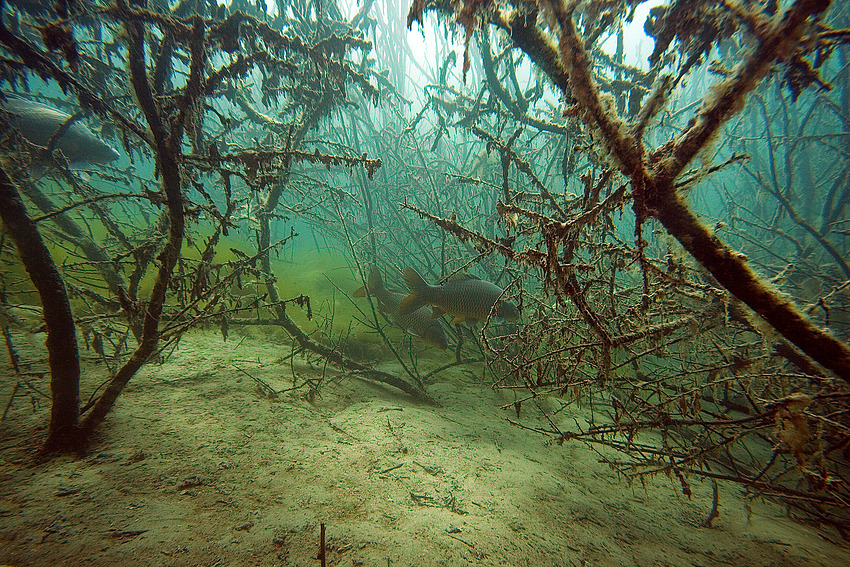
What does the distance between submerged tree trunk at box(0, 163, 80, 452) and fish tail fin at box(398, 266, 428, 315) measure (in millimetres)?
2690

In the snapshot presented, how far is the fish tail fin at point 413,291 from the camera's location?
3682mm

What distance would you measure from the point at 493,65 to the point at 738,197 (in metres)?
16.8

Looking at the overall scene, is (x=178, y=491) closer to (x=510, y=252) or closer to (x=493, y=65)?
(x=510, y=252)

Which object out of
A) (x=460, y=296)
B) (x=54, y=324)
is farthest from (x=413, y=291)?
(x=54, y=324)

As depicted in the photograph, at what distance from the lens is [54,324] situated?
1555mm

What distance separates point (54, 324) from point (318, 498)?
65.9 inches

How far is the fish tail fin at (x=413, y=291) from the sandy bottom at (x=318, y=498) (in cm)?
140

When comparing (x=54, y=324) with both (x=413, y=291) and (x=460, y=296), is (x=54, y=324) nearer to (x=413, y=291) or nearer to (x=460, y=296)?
(x=413, y=291)

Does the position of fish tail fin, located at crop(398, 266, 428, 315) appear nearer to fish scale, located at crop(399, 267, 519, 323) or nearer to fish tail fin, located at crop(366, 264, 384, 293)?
fish scale, located at crop(399, 267, 519, 323)

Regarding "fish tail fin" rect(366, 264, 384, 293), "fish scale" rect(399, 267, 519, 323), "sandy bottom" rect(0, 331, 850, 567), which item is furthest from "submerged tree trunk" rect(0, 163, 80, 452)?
"fish tail fin" rect(366, 264, 384, 293)

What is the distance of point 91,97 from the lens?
5.04ft

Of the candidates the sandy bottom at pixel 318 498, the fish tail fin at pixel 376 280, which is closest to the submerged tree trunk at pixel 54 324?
the sandy bottom at pixel 318 498

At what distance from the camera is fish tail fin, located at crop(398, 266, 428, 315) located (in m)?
3.68

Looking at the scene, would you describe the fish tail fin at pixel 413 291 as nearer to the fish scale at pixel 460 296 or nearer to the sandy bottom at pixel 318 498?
the fish scale at pixel 460 296
